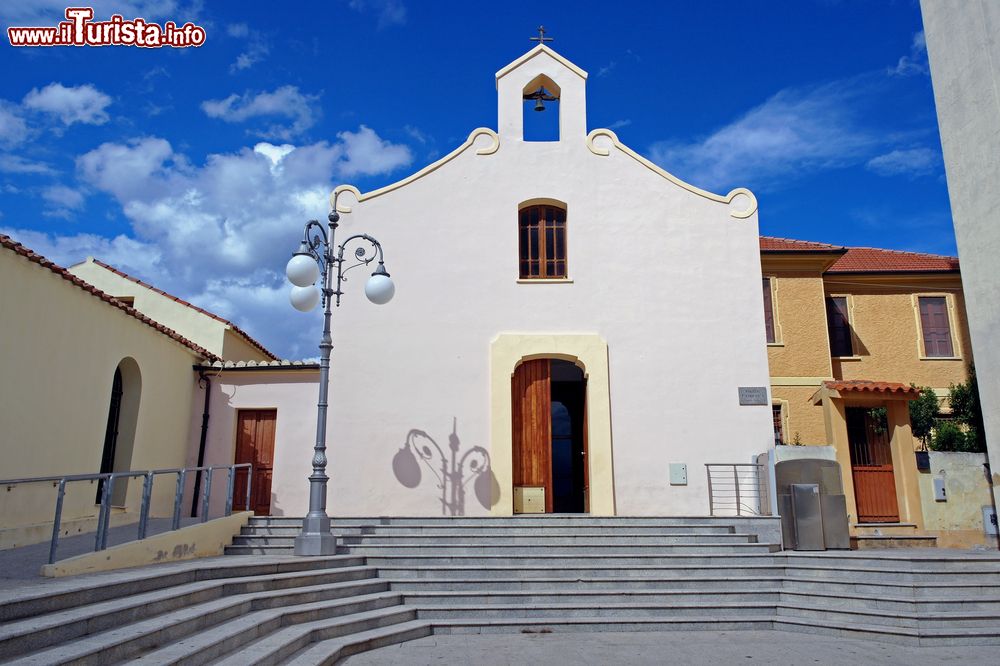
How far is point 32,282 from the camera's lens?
1027 centimetres

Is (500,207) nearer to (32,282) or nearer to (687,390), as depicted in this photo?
(687,390)

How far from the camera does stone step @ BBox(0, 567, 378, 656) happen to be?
5184mm

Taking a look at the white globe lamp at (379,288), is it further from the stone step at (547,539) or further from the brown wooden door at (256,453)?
the brown wooden door at (256,453)

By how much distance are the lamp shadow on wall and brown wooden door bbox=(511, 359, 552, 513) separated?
25.1 inches

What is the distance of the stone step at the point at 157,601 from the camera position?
5184 mm

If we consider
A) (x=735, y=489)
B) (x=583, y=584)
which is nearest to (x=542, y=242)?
(x=735, y=489)

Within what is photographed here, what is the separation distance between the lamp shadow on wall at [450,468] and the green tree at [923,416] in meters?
10.6

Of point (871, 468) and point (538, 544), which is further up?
point (871, 468)

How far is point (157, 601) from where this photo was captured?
6.54 metres

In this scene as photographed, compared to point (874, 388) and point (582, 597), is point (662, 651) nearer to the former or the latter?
point (582, 597)

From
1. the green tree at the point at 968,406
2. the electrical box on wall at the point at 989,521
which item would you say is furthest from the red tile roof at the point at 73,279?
the green tree at the point at 968,406

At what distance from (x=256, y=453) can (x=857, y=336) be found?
1525cm

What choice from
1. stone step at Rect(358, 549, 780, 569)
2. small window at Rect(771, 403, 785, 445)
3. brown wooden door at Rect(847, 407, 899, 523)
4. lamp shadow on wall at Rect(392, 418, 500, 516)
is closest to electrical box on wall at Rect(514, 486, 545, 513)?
lamp shadow on wall at Rect(392, 418, 500, 516)

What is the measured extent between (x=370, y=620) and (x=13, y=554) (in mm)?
4448
